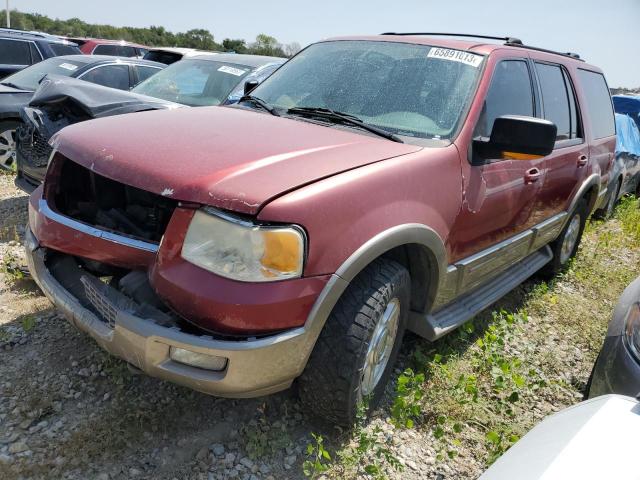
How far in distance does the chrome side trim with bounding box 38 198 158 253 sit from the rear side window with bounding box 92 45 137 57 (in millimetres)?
13553

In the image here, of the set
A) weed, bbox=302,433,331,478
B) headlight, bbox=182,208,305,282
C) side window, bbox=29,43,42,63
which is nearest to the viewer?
headlight, bbox=182,208,305,282

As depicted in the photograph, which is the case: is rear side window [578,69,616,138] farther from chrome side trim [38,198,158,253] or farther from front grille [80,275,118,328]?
front grille [80,275,118,328]

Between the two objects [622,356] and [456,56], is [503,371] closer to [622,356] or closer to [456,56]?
[622,356]

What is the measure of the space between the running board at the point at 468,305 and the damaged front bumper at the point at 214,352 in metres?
0.91

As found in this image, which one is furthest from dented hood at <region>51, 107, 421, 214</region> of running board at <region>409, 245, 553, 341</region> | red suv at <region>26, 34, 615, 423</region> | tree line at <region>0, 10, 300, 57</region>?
tree line at <region>0, 10, 300, 57</region>

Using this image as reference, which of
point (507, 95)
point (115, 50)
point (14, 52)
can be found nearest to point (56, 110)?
point (507, 95)

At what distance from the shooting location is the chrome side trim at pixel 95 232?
7.07ft

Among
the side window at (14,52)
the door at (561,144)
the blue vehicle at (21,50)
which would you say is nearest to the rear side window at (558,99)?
the door at (561,144)

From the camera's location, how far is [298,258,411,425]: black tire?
87.1 inches

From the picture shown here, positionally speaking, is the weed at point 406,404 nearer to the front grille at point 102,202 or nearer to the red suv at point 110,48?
the front grille at point 102,202

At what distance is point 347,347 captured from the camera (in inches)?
86.7

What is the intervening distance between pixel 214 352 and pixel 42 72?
666 cm

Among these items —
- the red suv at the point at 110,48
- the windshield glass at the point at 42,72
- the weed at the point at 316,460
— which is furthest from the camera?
A: the red suv at the point at 110,48

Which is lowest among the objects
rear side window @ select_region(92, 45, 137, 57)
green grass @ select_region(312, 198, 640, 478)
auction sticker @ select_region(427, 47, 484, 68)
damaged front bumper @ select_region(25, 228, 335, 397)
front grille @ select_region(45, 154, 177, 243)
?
green grass @ select_region(312, 198, 640, 478)
